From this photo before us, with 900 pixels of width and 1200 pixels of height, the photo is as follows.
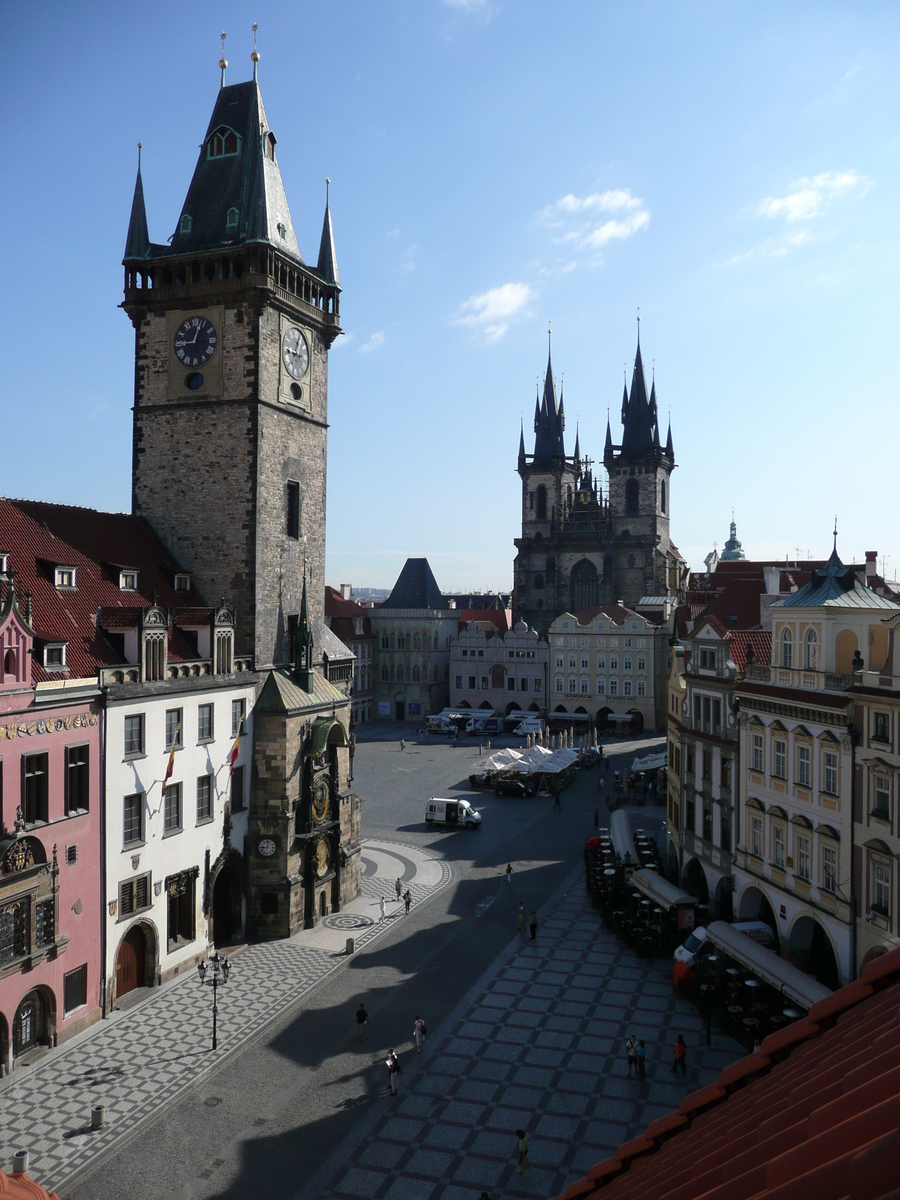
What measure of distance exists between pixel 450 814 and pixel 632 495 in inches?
2892

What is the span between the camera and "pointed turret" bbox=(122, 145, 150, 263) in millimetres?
40875

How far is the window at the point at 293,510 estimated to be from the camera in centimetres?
4253

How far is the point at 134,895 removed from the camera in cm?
3177

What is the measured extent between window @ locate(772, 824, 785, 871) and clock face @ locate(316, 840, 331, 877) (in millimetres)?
19048

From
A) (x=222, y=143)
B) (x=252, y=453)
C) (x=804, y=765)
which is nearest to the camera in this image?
(x=804, y=765)

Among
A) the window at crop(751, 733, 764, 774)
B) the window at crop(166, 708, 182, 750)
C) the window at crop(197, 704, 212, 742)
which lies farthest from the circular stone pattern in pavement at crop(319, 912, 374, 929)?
the window at crop(751, 733, 764, 774)

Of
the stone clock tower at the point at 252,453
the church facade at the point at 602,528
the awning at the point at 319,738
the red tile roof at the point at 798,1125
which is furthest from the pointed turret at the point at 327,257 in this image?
the church facade at the point at 602,528

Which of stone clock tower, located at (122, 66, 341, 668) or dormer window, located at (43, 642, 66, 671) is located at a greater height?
stone clock tower, located at (122, 66, 341, 668)

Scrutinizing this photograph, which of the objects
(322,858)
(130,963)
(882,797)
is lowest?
(130,963)

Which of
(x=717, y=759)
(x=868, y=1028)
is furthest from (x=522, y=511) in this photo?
(x=868, y=1028)

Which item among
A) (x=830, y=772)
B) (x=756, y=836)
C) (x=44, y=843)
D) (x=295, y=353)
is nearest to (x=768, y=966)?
(x=830, y=772)

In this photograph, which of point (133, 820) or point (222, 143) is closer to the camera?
point (133, 820)

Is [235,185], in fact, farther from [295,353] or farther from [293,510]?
[293,510]

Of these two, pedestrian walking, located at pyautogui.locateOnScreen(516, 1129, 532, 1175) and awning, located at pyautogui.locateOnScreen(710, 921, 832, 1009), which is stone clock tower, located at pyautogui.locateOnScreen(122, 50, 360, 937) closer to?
awning, located at pyautogui.locateOnScreen(710, 921, 832, 1009)
